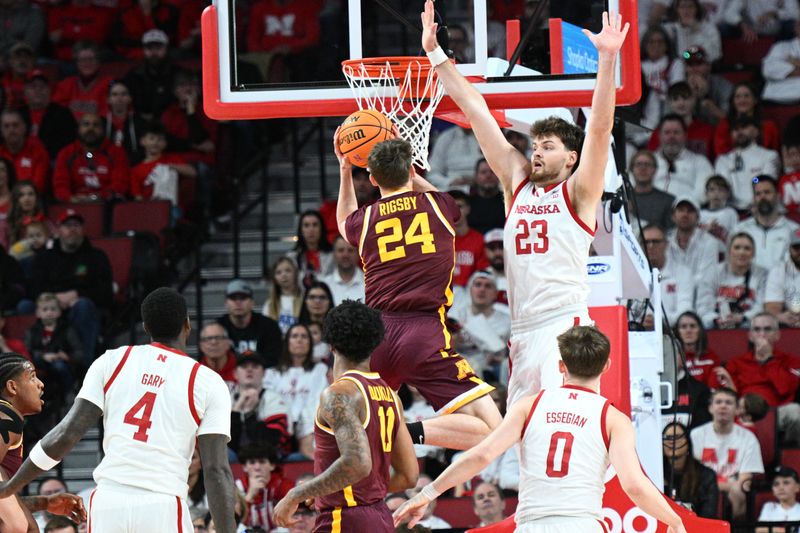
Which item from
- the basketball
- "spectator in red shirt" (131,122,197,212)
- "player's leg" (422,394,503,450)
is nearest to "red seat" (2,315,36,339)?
"spectator in red shirt" (131,122,197,212)

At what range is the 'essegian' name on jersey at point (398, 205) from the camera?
8141mm

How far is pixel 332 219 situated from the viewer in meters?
15.1

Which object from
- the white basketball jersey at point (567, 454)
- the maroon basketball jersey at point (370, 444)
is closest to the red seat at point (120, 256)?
the maroon basketball jersey at point (370, 444)

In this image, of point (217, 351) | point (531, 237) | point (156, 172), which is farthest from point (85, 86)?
point (531, 237)

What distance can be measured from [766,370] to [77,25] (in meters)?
10.3

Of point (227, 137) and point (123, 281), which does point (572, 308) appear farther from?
point (227, 137)

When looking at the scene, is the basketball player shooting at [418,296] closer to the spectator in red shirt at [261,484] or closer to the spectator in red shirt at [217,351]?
the spectator in red shirt at [261,484]

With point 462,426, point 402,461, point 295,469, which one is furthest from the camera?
point 295,469

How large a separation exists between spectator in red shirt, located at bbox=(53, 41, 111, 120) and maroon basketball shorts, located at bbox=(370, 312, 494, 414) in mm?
9974

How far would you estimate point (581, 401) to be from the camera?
671 centimetres

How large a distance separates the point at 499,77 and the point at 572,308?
1.57 m

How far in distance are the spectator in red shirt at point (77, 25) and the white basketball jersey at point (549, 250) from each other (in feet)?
38.7

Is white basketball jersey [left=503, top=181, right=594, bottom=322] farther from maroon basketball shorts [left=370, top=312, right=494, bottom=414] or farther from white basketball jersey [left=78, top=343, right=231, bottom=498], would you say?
white basketball jersey [left=78, top=343, right=231, bottom=498]

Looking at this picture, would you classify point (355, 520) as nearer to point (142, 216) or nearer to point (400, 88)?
point (400, 88)
